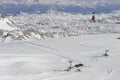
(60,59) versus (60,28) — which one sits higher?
(60,59)

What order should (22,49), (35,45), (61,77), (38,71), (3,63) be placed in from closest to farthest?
(61,77), (38,71), (3,63), (22,49), (35,45)

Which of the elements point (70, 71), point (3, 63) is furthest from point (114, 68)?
point (3, 63)

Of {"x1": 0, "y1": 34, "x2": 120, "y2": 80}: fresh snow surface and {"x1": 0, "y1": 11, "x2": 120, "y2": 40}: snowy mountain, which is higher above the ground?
{"x1": 0, "y1": 34, "x2": 120, "y2": 80}: fresh snow surface

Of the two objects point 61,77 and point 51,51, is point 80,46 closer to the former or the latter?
point 51,51

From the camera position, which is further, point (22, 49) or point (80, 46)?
point (80, 46)

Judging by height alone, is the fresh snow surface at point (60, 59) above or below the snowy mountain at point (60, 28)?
above

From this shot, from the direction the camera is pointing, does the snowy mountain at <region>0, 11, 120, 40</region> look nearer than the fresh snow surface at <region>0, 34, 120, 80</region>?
No

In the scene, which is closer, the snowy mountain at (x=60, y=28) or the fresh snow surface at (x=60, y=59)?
the fresh snow surface at (x=60, y=59)

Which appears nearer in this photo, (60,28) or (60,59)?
(60,59)
